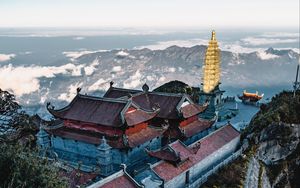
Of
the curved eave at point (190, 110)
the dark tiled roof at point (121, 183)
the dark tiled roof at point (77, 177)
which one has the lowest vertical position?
the dark tiled roof at point (77, 177)

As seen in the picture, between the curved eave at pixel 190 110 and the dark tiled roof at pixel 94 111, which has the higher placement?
the dark tiled roof at pixel 94 111

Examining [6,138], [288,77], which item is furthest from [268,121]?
[288,77]

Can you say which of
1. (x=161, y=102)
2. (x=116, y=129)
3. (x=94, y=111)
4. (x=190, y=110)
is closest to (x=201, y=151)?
(x=190, y=110)

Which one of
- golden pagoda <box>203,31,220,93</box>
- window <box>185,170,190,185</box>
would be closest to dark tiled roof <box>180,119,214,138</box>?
window <box>185,170,190,185</box>

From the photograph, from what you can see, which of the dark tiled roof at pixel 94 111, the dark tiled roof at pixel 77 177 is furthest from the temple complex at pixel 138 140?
the dark tiled roof at pixel 77 177

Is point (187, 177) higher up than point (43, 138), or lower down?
lower down

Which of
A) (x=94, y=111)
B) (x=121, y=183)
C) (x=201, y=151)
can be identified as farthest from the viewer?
(x=201, y=151)

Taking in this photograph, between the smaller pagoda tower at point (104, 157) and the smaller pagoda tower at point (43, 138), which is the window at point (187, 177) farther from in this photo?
the smaller pagoda tower at point (43, 138)

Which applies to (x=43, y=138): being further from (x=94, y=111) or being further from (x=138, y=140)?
(x=138, y=140)
